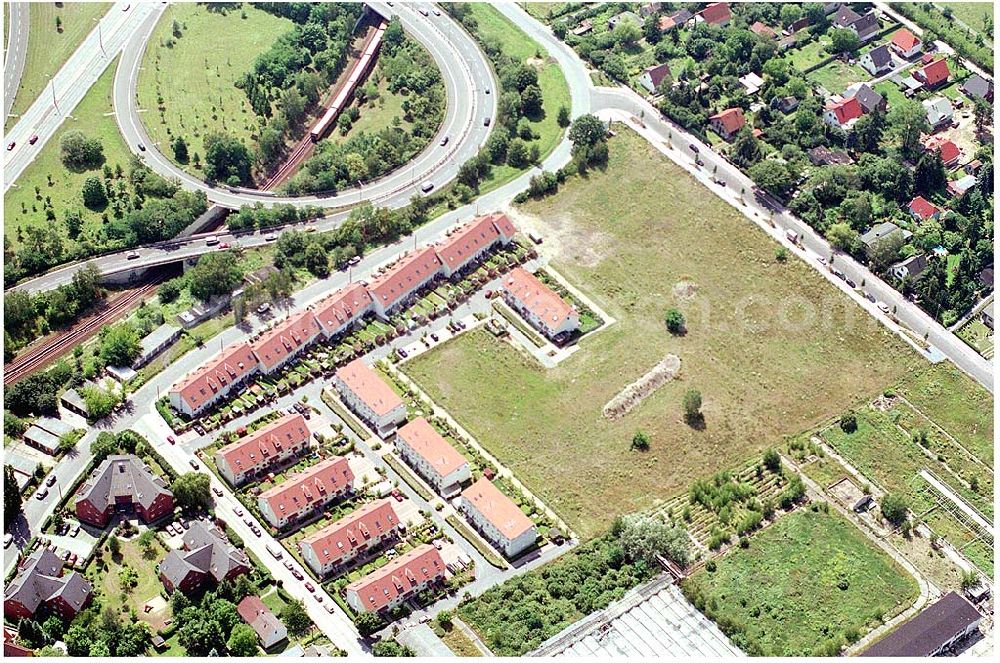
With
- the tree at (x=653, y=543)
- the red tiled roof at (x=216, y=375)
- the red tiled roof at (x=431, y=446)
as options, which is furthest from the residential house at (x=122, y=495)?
the tree at (x=653, y=543)

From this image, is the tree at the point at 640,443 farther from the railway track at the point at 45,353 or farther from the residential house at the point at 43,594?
the railway track at the point at 45,353

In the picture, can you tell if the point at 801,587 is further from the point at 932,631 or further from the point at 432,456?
the point at 432,456

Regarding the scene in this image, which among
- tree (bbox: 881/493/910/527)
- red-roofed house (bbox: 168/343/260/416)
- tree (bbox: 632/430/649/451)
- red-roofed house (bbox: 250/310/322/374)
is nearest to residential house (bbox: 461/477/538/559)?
tree (bbox: 632/430/649/451)

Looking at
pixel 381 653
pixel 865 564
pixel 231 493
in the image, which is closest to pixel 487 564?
pixel 381 653

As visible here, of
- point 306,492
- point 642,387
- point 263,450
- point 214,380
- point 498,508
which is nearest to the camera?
point 498,508

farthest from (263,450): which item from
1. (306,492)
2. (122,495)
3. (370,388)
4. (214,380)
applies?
(122,495)

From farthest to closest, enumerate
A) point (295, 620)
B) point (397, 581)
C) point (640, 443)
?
point (640, 443)
point (397, 581)
point (295, 620)

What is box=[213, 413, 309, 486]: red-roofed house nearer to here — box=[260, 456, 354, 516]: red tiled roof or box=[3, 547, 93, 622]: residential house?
box=[260, 456, 354, 516]: red tiled roof
